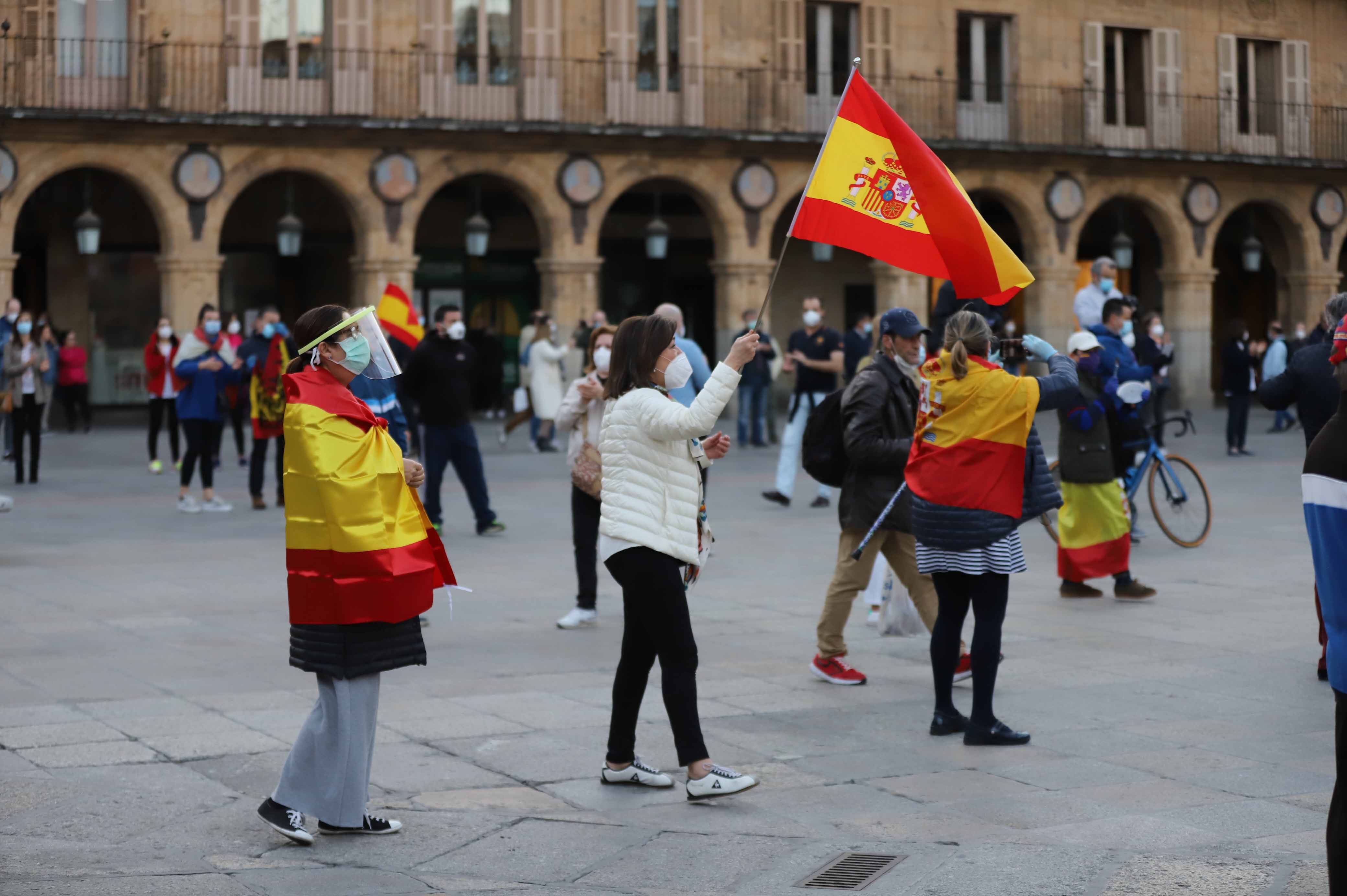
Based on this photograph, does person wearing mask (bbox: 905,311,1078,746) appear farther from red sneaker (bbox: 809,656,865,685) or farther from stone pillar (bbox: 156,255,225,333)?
stone pillar (bbox: 156,255,225,333)

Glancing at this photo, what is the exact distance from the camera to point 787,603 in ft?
33.9

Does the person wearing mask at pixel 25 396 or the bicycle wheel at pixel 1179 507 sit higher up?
the person wearing mask at pixel 25 396

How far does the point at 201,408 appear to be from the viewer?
14953mm

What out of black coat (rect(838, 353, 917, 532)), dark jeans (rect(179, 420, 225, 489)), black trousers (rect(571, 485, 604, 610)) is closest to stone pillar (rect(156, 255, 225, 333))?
dark jeans (rect(179, 420, 225, 489))

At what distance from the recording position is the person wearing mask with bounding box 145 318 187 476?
58.3 feet

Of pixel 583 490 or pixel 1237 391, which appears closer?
pixel 583 490

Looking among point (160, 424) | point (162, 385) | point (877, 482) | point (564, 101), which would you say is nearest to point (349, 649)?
point (877, 482)

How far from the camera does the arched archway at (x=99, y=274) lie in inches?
1137

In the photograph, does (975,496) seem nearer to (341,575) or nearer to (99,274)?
(341,575)

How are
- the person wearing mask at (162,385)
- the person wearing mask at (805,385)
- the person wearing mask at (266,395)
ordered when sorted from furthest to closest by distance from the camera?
1. the person wearing mask at (162,385)
2. the person wearing mask at (805,385)
3. the person wearing mask at (266,395)

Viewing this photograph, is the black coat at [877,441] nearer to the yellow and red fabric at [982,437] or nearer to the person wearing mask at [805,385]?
the yellow and red fabric at [982,437]

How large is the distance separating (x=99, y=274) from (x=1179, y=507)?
841 inches

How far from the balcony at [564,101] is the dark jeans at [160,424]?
26.7ft

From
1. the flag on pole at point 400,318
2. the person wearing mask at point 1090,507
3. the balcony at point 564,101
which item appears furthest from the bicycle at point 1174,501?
the balcony at point 564,101
